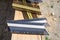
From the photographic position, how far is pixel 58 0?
4.55m

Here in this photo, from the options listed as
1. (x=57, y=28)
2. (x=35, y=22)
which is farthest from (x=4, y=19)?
(x=57, y=28)

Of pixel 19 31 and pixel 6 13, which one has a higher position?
pixel 6 13

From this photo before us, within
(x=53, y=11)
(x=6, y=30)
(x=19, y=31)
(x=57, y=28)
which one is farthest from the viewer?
(x=53, y=11)

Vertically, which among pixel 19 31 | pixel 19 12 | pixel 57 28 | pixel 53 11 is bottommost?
pixel 57 28

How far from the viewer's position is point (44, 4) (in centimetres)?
462

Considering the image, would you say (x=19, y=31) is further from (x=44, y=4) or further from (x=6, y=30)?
(x=44, y=4)

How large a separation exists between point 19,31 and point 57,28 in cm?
223

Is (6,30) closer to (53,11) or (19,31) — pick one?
(19,31)

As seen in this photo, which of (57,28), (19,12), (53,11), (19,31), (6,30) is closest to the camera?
(19,31)

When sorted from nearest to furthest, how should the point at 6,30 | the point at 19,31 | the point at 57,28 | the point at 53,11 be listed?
the point at 19,31
the point at 6,30
the point at 57,28
the point at 53,11

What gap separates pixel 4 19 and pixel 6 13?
2.9 inches

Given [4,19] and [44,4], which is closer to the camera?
[4,19]

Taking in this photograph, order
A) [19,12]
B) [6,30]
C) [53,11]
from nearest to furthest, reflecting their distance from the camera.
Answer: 1. [6,30]
2. [19,12]
3. [53,11]

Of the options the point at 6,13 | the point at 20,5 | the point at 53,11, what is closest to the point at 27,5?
the point at 20,5
